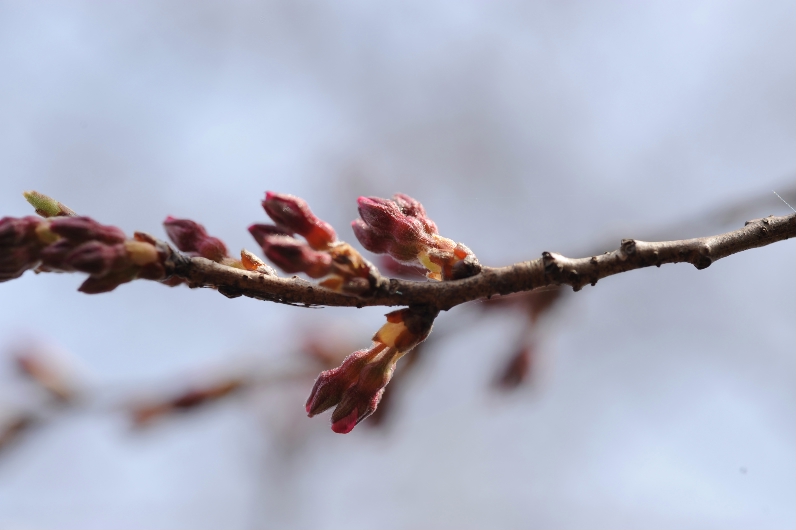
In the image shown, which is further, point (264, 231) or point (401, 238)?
point (401, 238)

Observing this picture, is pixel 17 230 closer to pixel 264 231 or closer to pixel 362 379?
pixel 264 231

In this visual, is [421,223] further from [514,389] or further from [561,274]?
[514,389]

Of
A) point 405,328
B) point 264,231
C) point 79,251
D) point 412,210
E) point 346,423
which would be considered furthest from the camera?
point 412,210

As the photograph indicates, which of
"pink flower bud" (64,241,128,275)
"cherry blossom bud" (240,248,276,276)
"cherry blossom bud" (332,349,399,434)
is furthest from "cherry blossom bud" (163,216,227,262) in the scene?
"cherry blossom bud" (332,349,399,434)

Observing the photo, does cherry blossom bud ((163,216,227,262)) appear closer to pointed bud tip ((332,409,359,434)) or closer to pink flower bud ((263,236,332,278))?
pink flower bud ((263,236,332,278))

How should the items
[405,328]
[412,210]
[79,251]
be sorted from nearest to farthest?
[79,251] → [405,328] → [412,210]

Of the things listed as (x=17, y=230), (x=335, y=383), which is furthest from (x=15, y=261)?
(x=335, y=383)

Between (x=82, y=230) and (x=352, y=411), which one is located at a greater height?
(x=82, y=230)
